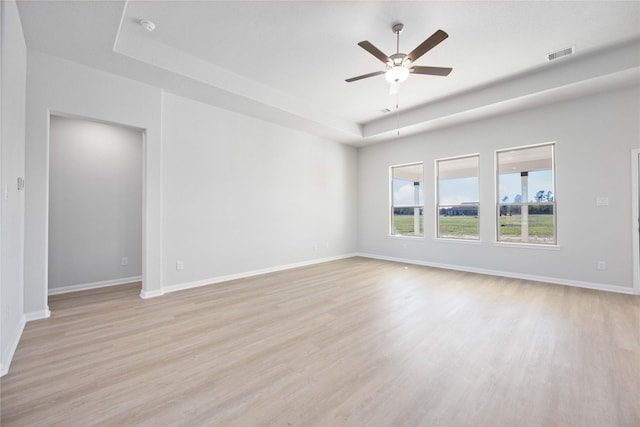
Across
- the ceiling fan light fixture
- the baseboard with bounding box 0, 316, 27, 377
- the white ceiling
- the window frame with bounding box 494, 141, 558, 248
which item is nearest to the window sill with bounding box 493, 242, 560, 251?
the window frame with bounding box 494, 141, 558, 248

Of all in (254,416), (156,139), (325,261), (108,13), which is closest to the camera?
(254,416)

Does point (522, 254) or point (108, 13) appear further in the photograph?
point (522, 254)

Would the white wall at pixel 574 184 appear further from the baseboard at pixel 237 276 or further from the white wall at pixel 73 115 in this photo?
the white wall at pixel 73 115

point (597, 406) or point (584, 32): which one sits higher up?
point (584, 32)

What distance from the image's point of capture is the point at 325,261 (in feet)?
21.4

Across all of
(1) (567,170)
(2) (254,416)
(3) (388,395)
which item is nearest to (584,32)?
(1) (567,170)

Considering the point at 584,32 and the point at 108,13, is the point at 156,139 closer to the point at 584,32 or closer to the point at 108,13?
the point at 108,13

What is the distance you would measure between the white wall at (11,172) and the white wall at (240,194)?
1.51 m

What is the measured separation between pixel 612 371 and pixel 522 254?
126 inches

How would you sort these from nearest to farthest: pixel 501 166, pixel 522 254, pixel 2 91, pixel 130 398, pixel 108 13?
pixel 130 398 < pixel 2 91 < pixel 108 13 < pixel 522 254 < pixel 501 166

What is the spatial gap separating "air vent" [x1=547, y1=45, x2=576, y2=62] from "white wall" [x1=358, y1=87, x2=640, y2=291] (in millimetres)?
1213

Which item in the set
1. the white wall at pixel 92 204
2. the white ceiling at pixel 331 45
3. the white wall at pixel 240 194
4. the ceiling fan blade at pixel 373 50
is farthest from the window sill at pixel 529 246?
the white wall at pixel 92 204

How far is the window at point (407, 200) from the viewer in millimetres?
6375

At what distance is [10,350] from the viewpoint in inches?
86.4
